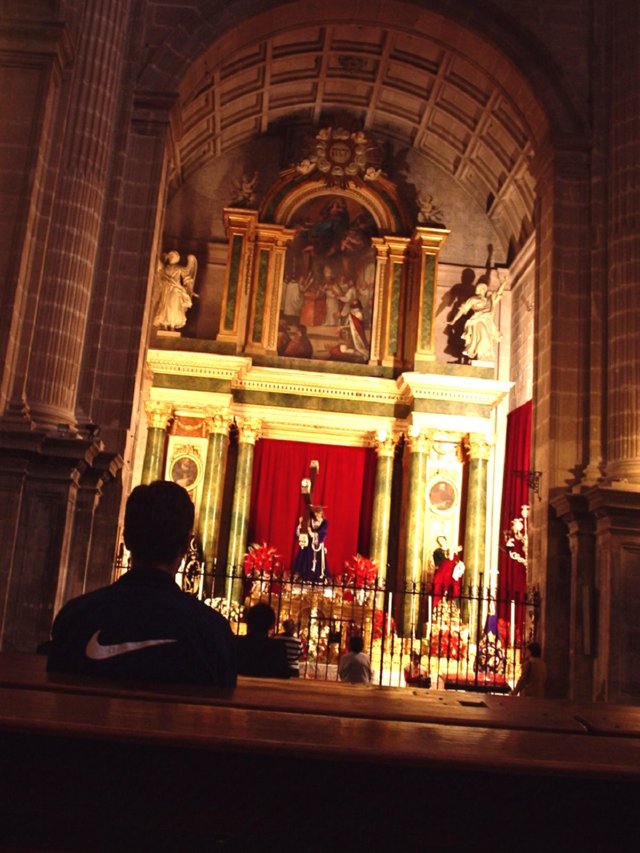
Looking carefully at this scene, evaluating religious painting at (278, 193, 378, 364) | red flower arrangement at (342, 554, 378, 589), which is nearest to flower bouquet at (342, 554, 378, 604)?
red flower arrangement at (342, 554, 378, 589)

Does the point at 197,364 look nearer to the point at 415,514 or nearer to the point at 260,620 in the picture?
the point at 415,514

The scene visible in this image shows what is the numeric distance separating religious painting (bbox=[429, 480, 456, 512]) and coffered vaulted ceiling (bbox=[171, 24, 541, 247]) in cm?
511

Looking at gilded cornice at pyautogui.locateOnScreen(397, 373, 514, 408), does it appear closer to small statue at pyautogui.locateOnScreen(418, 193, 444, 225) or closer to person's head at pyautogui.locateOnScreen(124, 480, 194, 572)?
small statue at pyautogui.locateOnScreen(418, 193, 444, 225)

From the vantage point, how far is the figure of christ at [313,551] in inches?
679

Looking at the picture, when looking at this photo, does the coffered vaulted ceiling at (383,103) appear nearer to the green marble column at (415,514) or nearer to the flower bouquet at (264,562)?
the green marble column at (415,514)

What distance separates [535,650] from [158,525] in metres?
9.01

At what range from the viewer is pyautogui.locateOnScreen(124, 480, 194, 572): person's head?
2699 mm

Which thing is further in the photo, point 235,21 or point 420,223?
point 420,223

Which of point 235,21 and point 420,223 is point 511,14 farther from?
point 420,223

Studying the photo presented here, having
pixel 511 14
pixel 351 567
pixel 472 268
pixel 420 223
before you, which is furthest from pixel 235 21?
pixel 351 567

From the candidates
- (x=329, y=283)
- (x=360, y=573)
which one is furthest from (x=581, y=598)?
(x=329, y=283)

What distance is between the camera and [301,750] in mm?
1545

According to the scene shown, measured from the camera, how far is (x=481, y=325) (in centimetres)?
1869

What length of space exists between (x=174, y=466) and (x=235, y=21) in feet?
27.2
